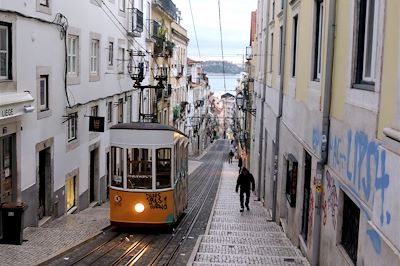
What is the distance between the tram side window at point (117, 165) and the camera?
13305mm

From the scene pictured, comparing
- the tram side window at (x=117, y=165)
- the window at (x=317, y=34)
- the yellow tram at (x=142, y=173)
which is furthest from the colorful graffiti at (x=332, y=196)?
the tram side window at (x=117, y=165)

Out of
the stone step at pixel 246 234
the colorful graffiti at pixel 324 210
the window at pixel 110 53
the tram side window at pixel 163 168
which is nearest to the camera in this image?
the colorful graffiti at pixel 324 210

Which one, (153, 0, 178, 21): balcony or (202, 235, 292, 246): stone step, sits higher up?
(153, 0, 178, 21): balcony

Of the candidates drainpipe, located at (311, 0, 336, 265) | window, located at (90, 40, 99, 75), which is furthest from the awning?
window, located at (90, 40, 99, 75)

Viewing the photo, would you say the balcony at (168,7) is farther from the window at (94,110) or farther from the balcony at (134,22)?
the window at (94,110)

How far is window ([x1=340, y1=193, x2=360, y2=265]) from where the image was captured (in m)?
7.34

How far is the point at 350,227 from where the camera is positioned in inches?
305

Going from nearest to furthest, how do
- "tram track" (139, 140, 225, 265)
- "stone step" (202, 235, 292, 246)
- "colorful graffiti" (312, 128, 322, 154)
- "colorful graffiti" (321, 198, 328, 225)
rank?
"colorful graffiti" (321, 198, 328, 225), "colorful graffiti" (312, 128, 322, 154), "tram track" (139, 140, 225, 265), "stone step" (202, 235, 292, 246)

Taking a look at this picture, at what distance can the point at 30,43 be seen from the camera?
12891 mm

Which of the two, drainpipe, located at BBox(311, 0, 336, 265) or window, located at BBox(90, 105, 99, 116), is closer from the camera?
drainpipe, located at BBox(311, 0, 336, 265)

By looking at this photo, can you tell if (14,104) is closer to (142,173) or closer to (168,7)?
(142,173)

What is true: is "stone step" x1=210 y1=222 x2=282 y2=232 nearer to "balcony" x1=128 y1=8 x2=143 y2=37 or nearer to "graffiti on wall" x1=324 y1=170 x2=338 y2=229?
"graffiti on wall" x1=324 y1=170 x2=338 y2=229

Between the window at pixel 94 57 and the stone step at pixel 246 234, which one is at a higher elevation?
the window at pixel 94 57

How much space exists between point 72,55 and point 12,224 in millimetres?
7287
